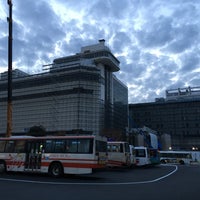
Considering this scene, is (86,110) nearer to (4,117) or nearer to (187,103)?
(4,117)

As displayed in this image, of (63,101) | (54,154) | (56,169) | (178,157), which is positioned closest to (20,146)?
(54,154)

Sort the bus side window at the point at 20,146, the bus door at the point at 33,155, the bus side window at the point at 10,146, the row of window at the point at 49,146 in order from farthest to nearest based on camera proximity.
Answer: the bus side window at the point at 10,146 → the bus side window at the point at 20,146 → the bus door at the point at 33,155 → the row of window at the point at 49,146

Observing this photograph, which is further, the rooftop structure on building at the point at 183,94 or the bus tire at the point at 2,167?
the rooftop structure on building at the point at 183,94

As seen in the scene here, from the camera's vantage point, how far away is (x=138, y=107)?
5837 inches

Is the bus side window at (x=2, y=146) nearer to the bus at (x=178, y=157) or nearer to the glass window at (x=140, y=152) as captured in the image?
the glass window at (x=140, y=152)

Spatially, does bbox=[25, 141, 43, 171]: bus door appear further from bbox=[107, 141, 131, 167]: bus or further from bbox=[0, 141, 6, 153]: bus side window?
bbox=[107, 141, 131, 167]: bus

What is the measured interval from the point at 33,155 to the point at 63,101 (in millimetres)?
73912

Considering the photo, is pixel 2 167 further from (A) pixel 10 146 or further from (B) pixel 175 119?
(B) pixel 175 119

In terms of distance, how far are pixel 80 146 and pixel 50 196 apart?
7.38 m

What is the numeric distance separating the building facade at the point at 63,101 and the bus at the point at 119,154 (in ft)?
192

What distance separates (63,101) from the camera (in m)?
92.8

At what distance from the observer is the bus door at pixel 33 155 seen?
18.9m

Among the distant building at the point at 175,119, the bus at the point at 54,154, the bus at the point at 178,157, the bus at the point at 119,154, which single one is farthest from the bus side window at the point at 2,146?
the distant building at the point at 175,119

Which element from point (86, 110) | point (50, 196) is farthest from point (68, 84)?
point (50, 196)
